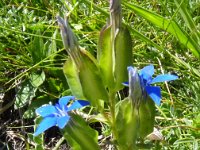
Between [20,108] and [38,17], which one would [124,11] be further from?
[20,108]

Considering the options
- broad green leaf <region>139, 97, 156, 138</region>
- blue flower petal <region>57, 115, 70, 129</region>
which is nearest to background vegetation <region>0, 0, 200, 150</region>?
broad green leaf <region>139, 97, 156, 138</region>

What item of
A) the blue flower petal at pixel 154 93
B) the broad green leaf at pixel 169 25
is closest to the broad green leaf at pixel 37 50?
the broad green leaf at pixel 169 25

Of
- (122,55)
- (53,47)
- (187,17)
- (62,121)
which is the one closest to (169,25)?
(187,17)

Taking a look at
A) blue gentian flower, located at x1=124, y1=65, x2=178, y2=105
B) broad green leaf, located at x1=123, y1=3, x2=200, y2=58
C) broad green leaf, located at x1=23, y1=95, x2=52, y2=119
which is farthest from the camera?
broad green leaf, located at x1=23, y1=95, x2=52, y2=119

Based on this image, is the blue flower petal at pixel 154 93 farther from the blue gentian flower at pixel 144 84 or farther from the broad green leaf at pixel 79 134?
the broad green leaf at pixel 79 134

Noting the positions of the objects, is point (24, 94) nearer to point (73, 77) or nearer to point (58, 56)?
point (58, 56)

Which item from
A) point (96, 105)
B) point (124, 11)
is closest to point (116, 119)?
point (96, 105)

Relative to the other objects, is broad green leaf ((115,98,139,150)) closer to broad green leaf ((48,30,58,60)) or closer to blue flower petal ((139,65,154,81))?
blue flower petal ((139,65,154,81))
